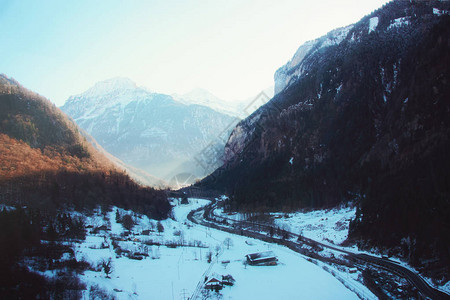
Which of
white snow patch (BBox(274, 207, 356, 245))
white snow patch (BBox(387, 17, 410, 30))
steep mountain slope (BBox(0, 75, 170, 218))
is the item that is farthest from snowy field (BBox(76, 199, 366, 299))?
white snow patch (BBox(387, 17, 410, 30))

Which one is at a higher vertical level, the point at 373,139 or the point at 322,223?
the point at 373,139

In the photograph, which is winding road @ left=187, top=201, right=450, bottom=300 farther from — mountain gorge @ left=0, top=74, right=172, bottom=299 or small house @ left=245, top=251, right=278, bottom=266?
mountain gorge @ left=0, top=74, right=172, bottom=299

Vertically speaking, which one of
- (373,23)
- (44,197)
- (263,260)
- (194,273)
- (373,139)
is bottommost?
(263,260)

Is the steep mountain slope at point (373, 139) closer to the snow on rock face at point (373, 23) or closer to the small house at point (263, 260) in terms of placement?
the snow on rock face at point (373, 23)

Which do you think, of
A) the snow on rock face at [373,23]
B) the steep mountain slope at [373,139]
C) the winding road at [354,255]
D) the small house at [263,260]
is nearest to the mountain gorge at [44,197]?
the small house at [263,260]

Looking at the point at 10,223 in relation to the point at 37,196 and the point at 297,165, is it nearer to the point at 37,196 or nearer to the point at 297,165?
the point at 37,196

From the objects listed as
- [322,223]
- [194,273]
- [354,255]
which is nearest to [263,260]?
[194,273]

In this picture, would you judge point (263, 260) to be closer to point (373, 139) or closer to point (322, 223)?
point (322, 223)

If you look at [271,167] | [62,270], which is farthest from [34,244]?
[271,167]
